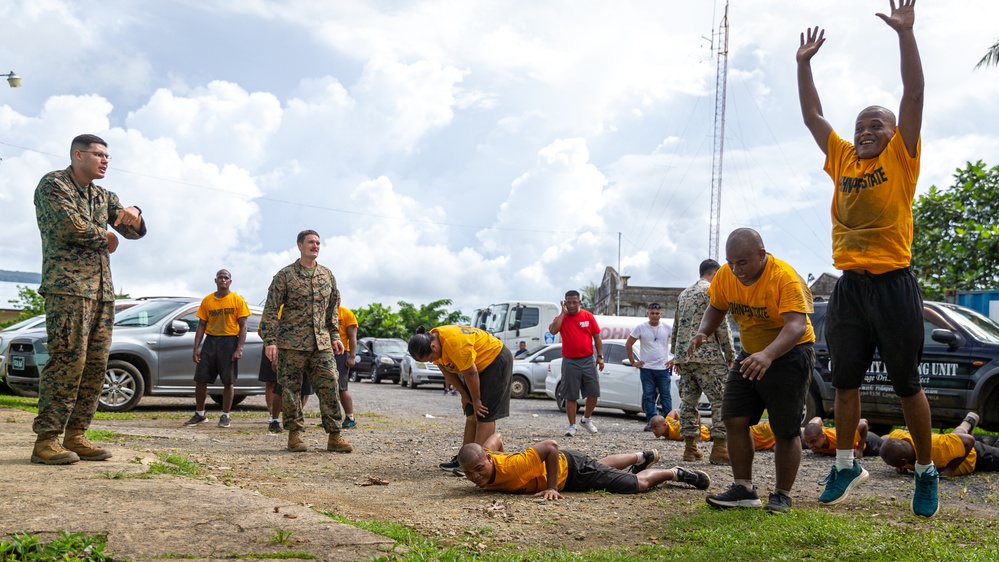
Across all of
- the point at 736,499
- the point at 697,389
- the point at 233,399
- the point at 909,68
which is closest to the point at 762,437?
the point at 697,389

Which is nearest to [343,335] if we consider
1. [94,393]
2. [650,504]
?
[94,393]

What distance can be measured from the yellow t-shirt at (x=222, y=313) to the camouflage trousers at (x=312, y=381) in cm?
319

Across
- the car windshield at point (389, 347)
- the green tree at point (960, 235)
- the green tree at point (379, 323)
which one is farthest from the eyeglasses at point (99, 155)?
the green tree at point (379, 323)

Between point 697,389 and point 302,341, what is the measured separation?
3.91m

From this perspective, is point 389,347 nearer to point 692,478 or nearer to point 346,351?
point 346,351

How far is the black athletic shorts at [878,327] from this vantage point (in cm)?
480

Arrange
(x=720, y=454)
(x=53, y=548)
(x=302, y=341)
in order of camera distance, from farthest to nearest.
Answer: (x=302, y=341)
(x=720, y=454)
(x=53, y=548)

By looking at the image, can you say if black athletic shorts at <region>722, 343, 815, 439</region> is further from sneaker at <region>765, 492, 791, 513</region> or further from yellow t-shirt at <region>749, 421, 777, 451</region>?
yellow t-shirt at <region>749, 421, 777, 451</region>

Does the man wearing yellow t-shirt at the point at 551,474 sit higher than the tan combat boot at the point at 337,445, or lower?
higher

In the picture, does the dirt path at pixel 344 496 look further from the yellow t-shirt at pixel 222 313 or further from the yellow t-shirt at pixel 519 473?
the yellow t-shirt at pixel 222 313

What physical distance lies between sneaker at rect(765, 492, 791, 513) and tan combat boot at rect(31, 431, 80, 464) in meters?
4.53

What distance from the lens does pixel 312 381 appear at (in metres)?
8.83

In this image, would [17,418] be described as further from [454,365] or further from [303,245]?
[454,365]

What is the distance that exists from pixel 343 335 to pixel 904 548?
338 inches
